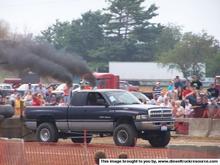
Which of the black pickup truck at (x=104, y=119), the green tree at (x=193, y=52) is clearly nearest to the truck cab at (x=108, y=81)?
the black pickup truck at (x=104, y=119)

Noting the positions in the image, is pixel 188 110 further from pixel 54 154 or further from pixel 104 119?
pixel 54 154

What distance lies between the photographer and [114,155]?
1596cm

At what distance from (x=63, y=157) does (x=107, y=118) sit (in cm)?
541

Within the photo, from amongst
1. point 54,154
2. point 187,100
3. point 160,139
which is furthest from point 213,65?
point 54,154

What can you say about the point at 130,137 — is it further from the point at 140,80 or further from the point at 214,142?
the point at 140,80

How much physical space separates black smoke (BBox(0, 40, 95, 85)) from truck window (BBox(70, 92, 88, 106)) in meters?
1.57

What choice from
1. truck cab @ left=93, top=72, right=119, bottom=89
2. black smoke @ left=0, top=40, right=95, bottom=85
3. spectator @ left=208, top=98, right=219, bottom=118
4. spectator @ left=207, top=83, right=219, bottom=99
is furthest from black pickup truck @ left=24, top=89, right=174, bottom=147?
truck cab @ left=93, top=72, right=119, bottom=89

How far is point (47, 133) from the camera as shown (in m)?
23.3

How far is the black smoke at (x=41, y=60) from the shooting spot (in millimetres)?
22562

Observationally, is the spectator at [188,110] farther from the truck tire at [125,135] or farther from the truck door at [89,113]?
the truck tire at [125,135]

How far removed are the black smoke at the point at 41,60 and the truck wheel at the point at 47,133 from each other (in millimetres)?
1829

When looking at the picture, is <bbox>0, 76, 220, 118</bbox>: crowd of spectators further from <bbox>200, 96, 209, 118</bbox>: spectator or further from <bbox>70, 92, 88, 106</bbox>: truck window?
<bbox>70, 92, 88, 106</bbox>: truck window

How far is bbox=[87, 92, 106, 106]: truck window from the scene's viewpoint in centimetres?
2216

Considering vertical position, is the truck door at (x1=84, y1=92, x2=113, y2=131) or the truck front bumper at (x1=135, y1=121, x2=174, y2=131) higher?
the truck door at (x1=84, y1=92, x2=113, y2=131)
